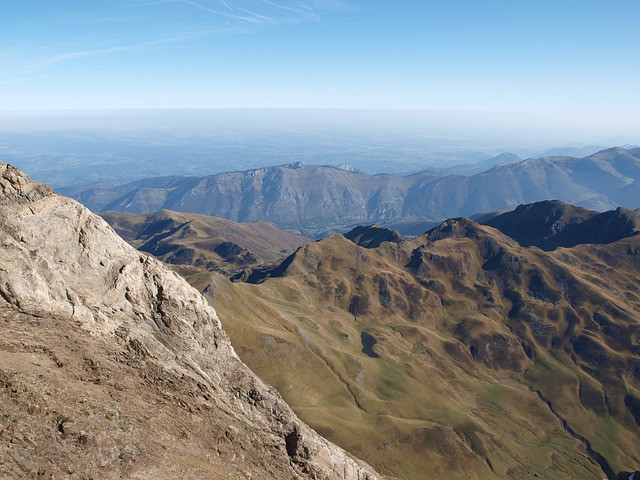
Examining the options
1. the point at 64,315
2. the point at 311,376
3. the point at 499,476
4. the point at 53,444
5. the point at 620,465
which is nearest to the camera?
the point at 53,444

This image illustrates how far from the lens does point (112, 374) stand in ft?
118

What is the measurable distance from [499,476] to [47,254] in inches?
6926

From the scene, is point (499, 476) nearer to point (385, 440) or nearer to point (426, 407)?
point (426, 407)

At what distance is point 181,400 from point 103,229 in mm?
20164

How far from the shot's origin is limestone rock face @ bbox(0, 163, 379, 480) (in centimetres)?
2905

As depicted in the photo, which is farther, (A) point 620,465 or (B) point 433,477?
(A) point 620,465

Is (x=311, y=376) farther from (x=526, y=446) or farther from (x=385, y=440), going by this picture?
(x=526, y=446)

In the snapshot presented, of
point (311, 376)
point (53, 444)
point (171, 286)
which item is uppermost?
point (171, 286)

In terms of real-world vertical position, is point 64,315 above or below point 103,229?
below

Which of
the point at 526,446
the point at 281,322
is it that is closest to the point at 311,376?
the point at 281,322

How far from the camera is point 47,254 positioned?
127ft

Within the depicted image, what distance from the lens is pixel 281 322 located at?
650 feet

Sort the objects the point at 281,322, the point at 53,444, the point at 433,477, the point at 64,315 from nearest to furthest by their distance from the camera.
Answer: the point at 53,444, the point at 64,315, the point at 433,477, the point at 281,322

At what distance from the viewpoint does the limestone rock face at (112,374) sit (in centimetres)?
2905
